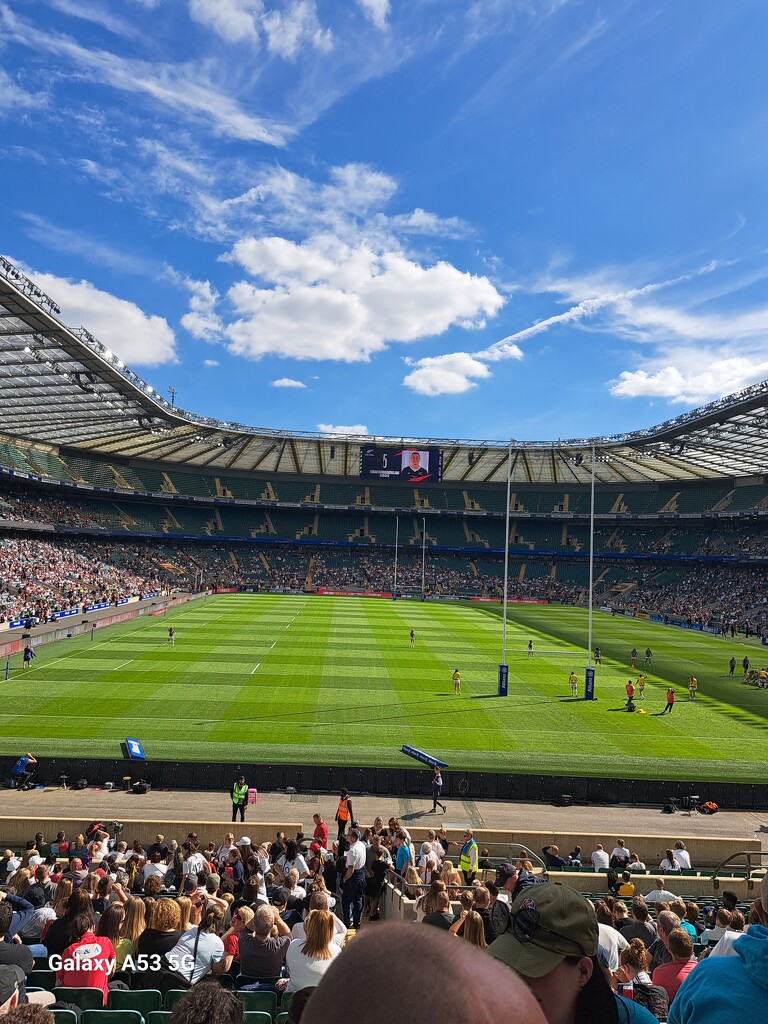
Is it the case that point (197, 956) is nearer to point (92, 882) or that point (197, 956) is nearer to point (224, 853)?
point (92, 882)

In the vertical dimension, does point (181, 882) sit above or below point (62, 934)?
below

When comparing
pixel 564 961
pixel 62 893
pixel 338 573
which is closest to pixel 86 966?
pixel 62 893

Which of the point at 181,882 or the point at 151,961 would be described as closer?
the point at 151,961

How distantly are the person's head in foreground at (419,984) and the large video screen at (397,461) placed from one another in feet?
280

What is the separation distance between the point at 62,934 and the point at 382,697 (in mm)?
24791

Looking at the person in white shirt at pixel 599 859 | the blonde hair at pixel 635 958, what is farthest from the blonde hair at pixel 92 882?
the person in white shirt at pixel 599 859

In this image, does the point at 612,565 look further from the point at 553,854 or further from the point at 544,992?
the point at 544,992

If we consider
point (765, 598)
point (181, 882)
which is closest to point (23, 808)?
point (181, 882)

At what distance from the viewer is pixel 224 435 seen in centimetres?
8100

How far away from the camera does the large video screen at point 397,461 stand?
86500mm

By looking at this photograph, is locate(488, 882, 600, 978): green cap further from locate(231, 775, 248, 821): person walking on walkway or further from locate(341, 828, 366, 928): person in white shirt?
locate(231, 775, 248, 821): person walking on walkway

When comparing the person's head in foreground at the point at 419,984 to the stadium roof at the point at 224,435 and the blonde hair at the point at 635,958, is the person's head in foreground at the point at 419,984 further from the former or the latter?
the stadium roof at the point at 224,435

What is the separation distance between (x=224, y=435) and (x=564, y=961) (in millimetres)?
81924

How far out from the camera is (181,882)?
10.9 m
